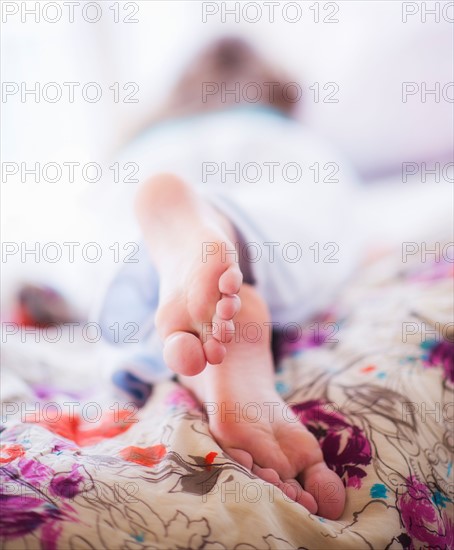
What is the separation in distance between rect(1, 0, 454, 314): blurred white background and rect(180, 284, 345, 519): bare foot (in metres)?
0.64

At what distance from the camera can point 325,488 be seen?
53 cm

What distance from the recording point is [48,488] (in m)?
0.47

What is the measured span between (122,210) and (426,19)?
984 mm

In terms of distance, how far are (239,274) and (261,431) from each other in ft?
0.54

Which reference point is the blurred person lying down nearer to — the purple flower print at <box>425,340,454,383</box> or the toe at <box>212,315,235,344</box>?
the toe at <box>212,315,235,344</box>

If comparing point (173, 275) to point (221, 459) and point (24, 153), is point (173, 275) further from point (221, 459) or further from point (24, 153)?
point (24, 153)

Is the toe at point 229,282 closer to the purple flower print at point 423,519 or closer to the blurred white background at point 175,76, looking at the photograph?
the purple flower print at point 423,519

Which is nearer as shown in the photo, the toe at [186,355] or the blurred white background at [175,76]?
the toe at [186,355]

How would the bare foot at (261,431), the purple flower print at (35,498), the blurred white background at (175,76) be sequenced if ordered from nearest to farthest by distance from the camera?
the purple flower print at (35,498) → the bare foot at (261,431) → the blurred white background at (175,76)

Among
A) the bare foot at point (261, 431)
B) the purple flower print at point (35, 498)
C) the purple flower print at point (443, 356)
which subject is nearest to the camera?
the purple flower print at point (35, 498)

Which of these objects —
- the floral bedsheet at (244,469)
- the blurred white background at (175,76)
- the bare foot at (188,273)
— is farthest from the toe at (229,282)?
the blurred white background at (175,76)

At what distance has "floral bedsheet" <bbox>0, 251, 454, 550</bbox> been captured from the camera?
1.47 feet

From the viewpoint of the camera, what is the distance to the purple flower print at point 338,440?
560 millimetres

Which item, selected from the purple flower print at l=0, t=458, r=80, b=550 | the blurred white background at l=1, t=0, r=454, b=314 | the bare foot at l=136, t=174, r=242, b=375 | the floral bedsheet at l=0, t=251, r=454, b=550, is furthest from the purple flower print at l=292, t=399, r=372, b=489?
the blurred white background at l=1, t=0, r=454, b=314
